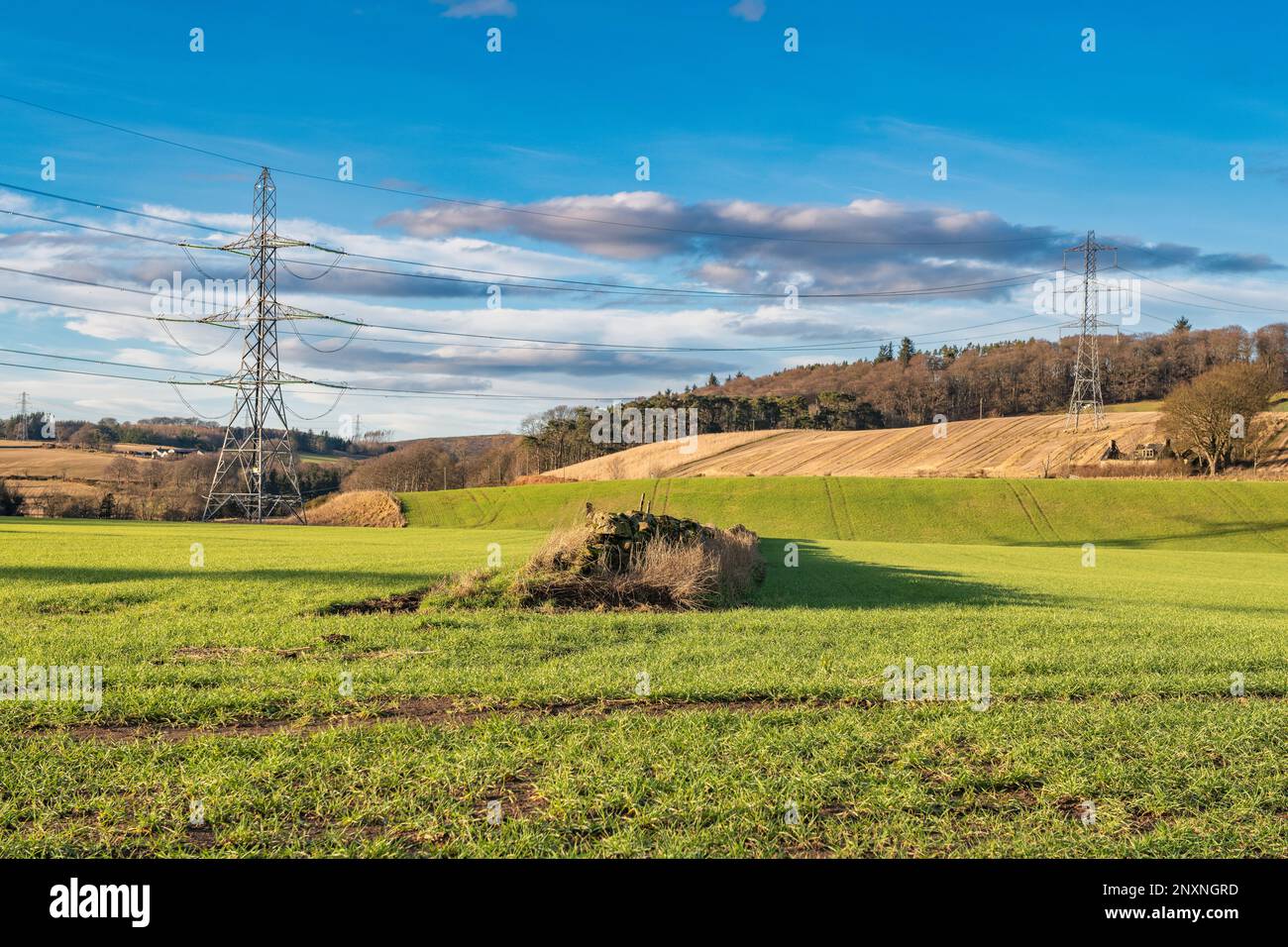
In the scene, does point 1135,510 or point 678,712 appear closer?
point 678,712

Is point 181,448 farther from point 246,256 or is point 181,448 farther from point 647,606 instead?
point 647,606

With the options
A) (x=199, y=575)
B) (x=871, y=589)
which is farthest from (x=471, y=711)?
(x=871, y=589)

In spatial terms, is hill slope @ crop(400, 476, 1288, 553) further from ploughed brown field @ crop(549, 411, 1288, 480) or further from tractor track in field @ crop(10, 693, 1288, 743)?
tractor track in field @ crop(10, 693, 1288, 743)

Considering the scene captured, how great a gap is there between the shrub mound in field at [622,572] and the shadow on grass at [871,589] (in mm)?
1331

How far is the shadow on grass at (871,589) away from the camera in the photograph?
18406 millimetres

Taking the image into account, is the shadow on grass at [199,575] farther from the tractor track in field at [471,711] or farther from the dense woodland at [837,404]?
the dense woodland at [837,404]

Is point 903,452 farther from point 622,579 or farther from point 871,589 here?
point 622,579

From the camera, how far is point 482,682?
9.55 meters

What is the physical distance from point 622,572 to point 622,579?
1.13 feet

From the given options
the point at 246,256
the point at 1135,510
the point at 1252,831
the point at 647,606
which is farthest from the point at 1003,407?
the point at 1252,831

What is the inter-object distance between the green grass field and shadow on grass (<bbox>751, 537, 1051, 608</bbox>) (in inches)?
13.1

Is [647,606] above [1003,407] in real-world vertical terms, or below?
below

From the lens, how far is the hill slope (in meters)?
54.7
